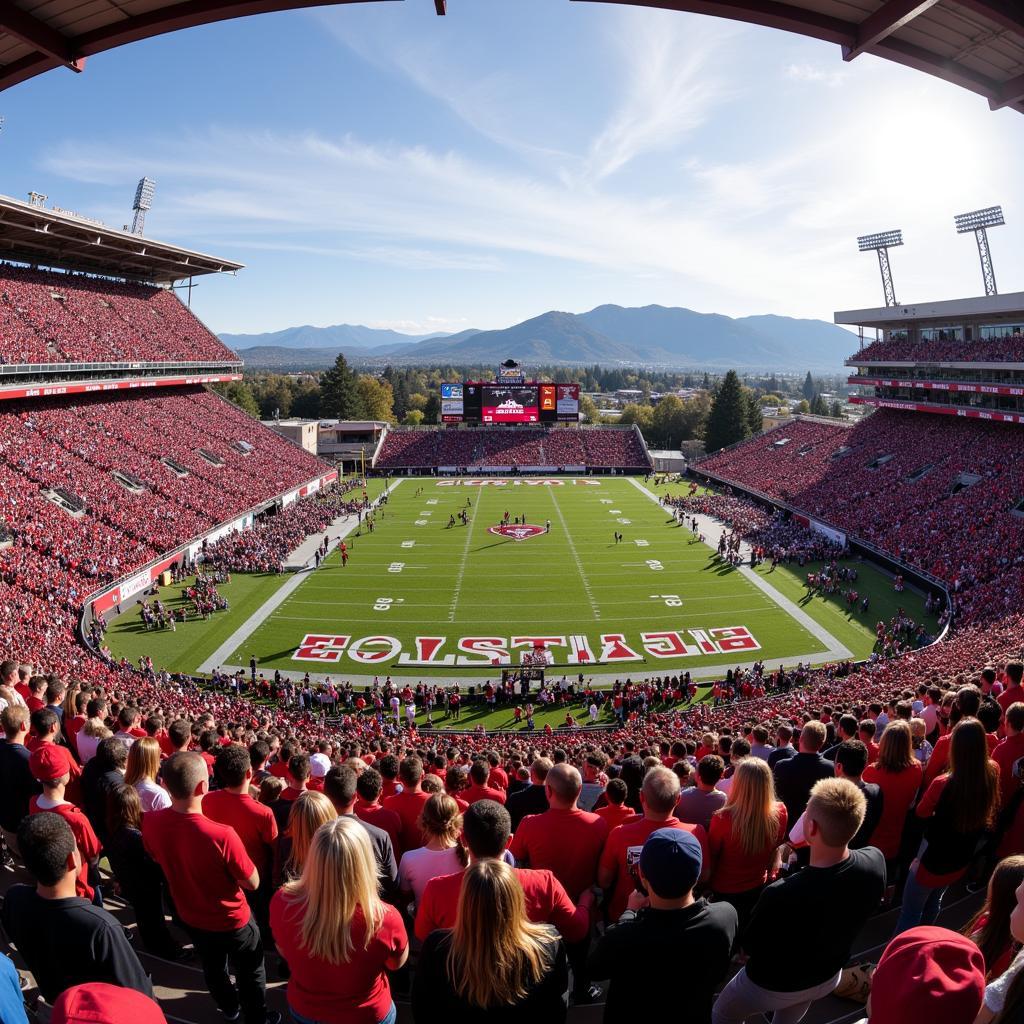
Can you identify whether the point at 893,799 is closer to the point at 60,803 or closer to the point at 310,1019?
the point at 310,1019

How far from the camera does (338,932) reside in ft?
10.3

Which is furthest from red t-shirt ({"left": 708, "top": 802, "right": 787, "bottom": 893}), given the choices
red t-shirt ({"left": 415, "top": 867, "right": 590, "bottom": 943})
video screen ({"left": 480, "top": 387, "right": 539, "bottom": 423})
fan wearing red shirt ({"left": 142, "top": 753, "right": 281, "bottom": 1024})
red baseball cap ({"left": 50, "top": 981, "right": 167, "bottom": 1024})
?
video screen ({"left": 480, "top": 387, "right": 539, "bottom": 423})

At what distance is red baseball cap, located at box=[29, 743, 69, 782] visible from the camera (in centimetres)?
558

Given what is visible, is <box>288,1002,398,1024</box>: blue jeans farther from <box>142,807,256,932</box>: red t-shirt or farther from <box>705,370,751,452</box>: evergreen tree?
<box>705,370,751,452</box>: evergreen tree

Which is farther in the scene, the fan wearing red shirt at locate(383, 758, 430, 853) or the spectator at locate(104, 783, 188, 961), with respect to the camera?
the fan wearing red shirt at locate(383, 758, 430, 853)

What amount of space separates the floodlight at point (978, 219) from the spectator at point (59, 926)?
199 ft

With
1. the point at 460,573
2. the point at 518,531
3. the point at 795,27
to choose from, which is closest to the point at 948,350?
the point at 518,531

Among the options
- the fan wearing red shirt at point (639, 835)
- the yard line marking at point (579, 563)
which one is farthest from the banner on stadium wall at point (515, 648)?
the fan wearing red shirt at point (639, 835)

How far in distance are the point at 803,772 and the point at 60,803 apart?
5.57m

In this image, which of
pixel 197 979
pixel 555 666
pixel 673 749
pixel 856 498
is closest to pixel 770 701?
pixel 555 666

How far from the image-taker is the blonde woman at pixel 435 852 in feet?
14.8

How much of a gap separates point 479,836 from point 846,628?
27095 mm

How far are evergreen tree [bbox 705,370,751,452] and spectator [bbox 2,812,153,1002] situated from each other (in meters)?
74.5

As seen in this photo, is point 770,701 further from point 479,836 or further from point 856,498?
point 856,498
